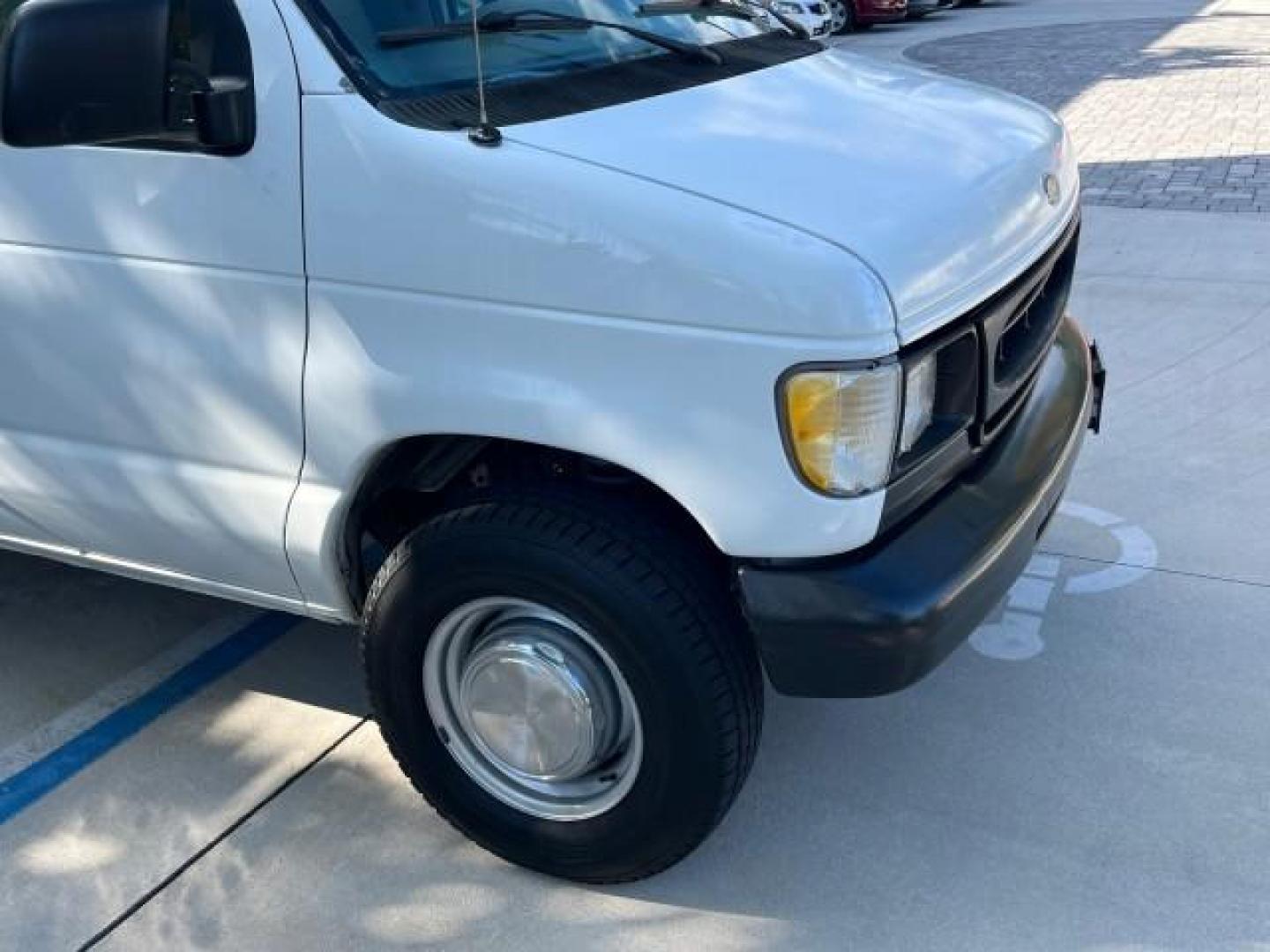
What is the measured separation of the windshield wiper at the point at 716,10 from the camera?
325cm

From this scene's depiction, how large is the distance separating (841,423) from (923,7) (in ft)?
63.3

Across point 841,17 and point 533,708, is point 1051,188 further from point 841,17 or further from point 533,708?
point 841,17

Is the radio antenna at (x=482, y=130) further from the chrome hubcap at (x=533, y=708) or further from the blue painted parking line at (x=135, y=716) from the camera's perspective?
the blue painted parking line at (x=135, y=716)

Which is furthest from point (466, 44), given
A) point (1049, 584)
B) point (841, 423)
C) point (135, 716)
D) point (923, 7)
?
point (923, 7)

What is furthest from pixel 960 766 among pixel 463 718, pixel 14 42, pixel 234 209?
pixel 14 42

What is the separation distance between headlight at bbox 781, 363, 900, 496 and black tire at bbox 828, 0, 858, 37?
56.4 feet

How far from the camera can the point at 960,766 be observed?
3.21 metres

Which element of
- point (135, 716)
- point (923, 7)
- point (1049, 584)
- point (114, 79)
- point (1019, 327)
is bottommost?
point (135, 716)

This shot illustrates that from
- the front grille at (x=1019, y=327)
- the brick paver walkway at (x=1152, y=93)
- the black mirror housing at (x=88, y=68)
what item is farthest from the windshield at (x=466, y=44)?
the brick paver walkway at (x=1152, y=93)

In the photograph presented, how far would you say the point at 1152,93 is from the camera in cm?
1218

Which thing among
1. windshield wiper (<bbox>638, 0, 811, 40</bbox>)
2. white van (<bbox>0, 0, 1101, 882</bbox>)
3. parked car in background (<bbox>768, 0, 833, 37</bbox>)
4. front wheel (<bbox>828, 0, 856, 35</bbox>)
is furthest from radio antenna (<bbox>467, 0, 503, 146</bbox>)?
front wheel (<bbox>828, 0, 856, 35</bbox>)

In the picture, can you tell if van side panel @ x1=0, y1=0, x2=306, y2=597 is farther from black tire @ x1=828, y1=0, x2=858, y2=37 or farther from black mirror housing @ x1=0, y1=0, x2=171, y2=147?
black tire @ x1=828, y1=0, x2=858, y2=37

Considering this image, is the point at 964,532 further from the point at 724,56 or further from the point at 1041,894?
the point at 724,56

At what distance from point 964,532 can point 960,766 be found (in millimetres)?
856
